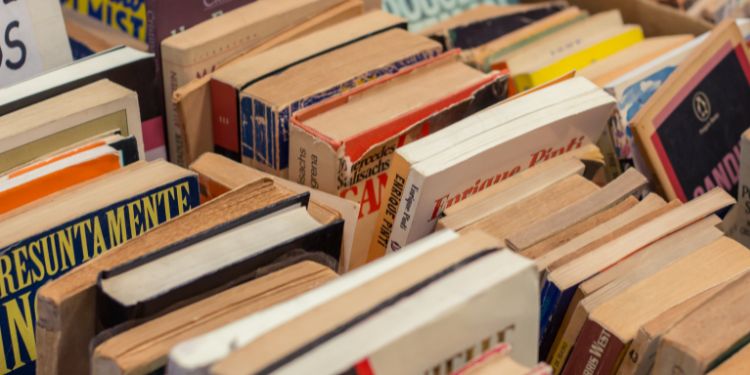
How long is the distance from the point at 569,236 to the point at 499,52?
1.69 ft

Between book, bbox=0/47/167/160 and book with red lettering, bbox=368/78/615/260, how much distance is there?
333 mm

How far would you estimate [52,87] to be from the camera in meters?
1.06

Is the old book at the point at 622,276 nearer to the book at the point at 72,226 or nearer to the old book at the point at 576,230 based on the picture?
the old book at the point at 576,230

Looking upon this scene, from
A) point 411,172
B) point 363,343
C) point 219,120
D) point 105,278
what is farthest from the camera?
point 219,120

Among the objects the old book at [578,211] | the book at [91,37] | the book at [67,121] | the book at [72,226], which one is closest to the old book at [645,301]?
the old book at [578,211]

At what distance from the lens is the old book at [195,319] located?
76 cm

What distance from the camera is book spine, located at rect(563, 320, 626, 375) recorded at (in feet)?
2.89

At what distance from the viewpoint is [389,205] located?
3.43ft

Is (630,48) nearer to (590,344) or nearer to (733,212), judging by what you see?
(733,212)

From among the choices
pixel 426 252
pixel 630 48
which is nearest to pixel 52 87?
pixel 426 252

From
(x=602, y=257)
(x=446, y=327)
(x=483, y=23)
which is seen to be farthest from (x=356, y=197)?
(x=483, y=23)

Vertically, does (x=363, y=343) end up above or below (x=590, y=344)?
above

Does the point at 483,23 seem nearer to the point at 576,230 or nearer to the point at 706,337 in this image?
the point at 576,230

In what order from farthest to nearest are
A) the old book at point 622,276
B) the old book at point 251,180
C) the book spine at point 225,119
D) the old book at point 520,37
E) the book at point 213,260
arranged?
the old book at point 520,37
the book spine at point 225,119
the old book at point 251,180
the old book at point 622,276
the book at point 213,260
